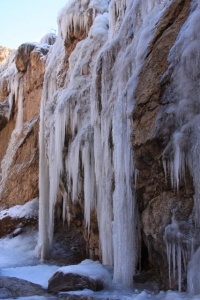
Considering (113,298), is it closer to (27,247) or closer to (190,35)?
(190,35)

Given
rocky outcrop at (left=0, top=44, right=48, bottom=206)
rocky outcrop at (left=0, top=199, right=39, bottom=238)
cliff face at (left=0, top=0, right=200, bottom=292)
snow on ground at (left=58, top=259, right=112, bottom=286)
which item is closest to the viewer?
cliff face at (left=0, top=0, right=200, bottom=292)

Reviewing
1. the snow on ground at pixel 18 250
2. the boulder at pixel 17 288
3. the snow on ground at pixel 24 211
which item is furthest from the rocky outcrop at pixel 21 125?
the boulder at pixel 17 288

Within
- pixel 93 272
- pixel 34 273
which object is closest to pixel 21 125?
pixel 34 273

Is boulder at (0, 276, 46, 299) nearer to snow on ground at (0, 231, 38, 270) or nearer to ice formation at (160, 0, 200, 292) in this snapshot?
ice formation at (160, 0, 200, 292)

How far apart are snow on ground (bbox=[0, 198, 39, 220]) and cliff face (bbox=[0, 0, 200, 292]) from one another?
155 cm

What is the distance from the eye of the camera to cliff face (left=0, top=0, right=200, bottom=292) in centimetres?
498

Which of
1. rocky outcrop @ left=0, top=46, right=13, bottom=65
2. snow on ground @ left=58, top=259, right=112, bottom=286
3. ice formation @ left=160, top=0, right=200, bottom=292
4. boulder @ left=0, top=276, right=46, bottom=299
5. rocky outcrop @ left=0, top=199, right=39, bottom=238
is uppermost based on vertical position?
rocky outcrop @ left=0, top=46, right=13, bottom=65

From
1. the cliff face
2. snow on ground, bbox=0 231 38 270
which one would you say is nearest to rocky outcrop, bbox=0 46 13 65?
the cliff face

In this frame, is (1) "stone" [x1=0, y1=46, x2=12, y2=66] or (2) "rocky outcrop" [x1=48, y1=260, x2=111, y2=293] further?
(1) "stone" [x1=0, y1=46, x2=12, y2=66]

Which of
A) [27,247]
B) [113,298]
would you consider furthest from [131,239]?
[27,247]

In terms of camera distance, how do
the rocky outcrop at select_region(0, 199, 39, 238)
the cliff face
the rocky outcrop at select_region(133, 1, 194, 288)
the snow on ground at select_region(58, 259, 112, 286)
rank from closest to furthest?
the cliff face < the rocky outcrop at select_region(133, 1, 194, 288) < the snow on ground at select_region(58, 259, 112, 286) < the rocky outcrop at select_region(0, 199, 39, 238)

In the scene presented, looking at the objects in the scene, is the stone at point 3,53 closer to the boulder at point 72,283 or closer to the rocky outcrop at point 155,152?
the rocky outcrop at point 155,152

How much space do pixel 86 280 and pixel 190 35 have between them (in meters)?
3.81

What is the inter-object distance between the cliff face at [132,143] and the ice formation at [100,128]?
0.02 m
